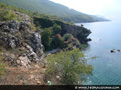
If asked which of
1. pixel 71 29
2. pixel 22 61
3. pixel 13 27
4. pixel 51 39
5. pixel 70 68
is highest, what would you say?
pixel 71 29

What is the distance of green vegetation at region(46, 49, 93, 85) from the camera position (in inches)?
527

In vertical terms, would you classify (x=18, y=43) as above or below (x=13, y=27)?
below

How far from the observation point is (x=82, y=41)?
80312mm

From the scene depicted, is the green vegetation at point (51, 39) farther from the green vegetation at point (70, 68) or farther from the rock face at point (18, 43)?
the green vegetation at point (70, 68)

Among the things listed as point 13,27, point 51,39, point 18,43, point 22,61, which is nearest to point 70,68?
point 22,61

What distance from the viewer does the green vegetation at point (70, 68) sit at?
13375mm

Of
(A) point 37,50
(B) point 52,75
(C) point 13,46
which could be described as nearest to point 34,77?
Answer: (B) point 52,75

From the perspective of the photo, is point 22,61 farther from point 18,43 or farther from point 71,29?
point 71,29

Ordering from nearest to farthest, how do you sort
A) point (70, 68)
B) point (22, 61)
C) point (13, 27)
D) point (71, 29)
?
point (70, 68) < point (22, 61) < point (13, 27) < point (71, 29)

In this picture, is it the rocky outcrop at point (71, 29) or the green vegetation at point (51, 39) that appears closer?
the green vegetation at point (51, 39)

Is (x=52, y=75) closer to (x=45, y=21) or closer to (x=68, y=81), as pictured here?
(x=68, y=81)

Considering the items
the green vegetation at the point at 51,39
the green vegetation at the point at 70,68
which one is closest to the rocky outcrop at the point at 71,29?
the green vegetation at the point at 51,39

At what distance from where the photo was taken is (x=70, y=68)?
13.4 meters

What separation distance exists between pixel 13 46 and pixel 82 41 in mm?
65201
